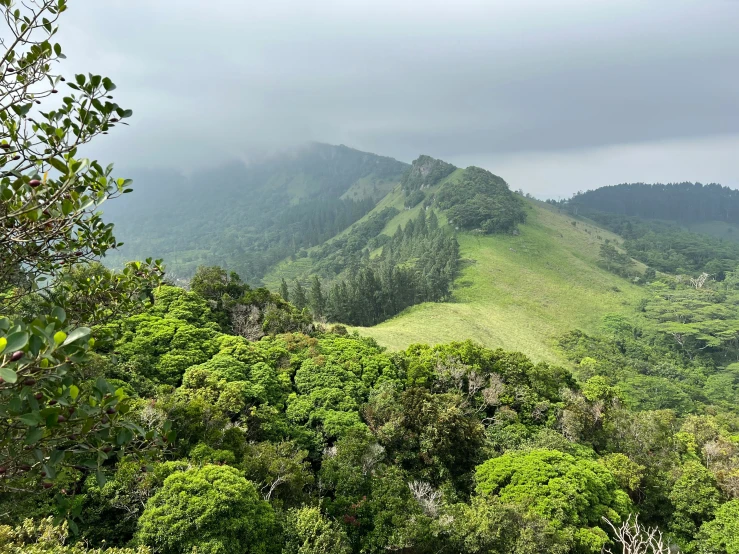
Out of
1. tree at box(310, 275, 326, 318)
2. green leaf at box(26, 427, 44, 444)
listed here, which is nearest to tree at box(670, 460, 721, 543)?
green leaf at box(26, 427, 44, 444)

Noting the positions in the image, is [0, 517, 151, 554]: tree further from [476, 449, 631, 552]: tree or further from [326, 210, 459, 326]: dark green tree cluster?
[326, 210, 459, 326]: dark green tree cluster

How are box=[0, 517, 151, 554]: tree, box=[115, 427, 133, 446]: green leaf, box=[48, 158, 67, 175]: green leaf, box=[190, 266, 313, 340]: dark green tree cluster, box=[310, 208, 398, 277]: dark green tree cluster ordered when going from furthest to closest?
1. box=[310, 208, 398, 277]: dark green tree cluster
2. box=[190, 266, 313, 340]: dark green tree cluster
3. box=[0, 517, 151, 554]: tree
4. box=[48, 158, 67, 175]: green leaf
5. box=[115, 427, 133, 446]: green leaf

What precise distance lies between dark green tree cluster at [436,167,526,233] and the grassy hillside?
5.78 metres

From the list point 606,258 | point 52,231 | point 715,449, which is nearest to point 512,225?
point 606,258

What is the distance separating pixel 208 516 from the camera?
15.8 metres

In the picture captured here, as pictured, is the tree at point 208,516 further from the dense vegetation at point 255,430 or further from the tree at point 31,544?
the tree at point 31,544

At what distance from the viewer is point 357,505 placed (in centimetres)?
2089

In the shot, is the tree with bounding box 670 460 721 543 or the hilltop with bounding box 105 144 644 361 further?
the hilltop with bounding box 105 144 644 361

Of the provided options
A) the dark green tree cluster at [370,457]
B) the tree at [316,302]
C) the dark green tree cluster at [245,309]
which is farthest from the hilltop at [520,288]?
the dark green tree cluster at [370,457]

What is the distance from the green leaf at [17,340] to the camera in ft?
8.47

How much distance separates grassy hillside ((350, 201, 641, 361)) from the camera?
229 ft

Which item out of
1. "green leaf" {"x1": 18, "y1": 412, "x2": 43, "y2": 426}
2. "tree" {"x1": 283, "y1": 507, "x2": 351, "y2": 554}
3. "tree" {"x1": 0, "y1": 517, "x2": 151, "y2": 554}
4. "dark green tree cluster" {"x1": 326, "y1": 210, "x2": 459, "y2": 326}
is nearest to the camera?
"green leaf" {"x1": 18, "y1": 412, "x2": 43, "y2": 426}

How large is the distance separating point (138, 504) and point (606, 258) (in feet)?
Result: 482

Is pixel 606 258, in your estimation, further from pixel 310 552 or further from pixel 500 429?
pixel 310 552
